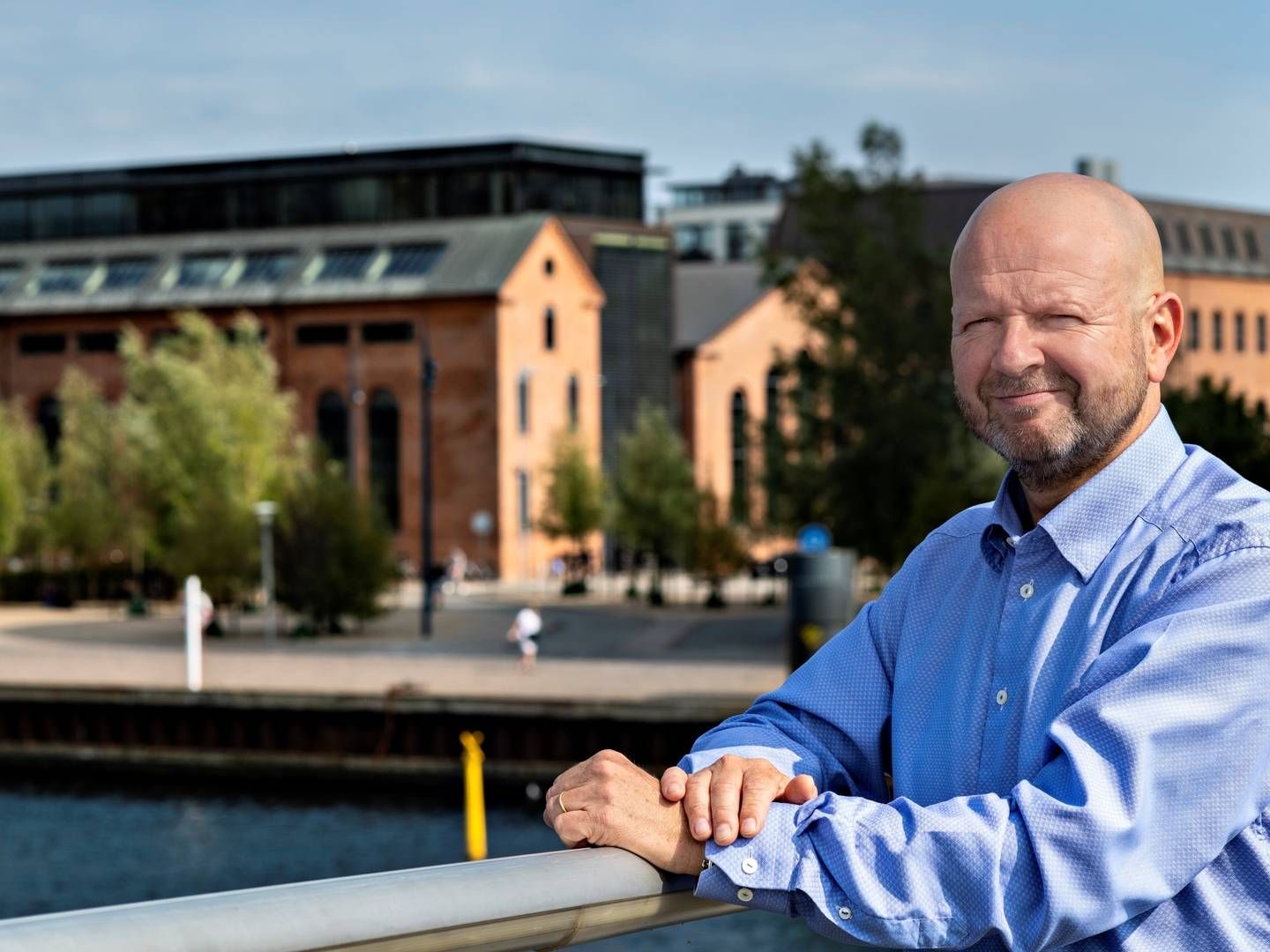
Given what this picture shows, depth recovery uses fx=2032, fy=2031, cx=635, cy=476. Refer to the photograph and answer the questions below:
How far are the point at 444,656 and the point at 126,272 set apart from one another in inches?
1638

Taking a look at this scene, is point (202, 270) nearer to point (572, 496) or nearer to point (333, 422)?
point (333, 422)

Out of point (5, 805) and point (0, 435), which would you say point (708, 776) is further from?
point (0, 435)

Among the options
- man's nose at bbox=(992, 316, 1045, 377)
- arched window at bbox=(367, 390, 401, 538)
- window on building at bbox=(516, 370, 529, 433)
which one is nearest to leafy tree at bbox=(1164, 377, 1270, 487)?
man's nose at bbox=(992, 316, 1045, 377)

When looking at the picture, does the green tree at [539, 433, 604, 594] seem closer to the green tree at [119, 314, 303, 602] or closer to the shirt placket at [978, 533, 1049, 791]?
the green tree at [119, 314, 303, 602]

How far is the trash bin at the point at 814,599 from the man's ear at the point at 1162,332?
25870 mm

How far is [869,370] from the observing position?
1543 inches

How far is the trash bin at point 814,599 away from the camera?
93.6ft

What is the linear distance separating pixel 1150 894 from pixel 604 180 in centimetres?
7638

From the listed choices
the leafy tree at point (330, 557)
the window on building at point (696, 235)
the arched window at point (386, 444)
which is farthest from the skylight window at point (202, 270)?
the window on building at point (696, 235)

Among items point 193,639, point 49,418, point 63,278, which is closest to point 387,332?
point 63,278

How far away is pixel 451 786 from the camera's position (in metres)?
29.9

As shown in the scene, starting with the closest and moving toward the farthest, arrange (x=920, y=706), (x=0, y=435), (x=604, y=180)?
1. (x=920, y=706)
2. (x=0, y=435)
3. (x=604, y=180)

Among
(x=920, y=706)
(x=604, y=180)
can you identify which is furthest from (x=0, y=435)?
(x=920, y=706)

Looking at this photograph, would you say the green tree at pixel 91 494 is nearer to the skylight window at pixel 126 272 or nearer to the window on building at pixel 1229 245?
the skylight window at pixel 126 272
